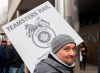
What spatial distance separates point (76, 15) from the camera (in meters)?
6.19

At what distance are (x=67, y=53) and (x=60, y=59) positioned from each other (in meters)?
0.10

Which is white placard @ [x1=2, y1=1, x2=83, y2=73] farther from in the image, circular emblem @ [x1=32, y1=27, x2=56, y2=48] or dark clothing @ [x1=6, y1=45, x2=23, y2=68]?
dark clothing @ [x1=6, y1=45, x2=23, y2=68]

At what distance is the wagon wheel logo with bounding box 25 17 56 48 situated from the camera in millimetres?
4914

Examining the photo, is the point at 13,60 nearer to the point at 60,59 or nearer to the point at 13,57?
the point at 13,57

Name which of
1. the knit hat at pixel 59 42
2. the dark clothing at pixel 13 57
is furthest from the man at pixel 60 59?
the dark clothing at pixel 13 57

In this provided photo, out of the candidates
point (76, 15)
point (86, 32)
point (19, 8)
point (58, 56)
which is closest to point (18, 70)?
point (76, 15)

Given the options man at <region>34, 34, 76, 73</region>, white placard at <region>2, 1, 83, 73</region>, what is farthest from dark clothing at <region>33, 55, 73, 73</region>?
white placard at <region>2, 1, 83, 73</region>

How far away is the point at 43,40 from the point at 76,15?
138cm

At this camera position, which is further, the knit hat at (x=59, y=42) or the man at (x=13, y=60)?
the man at (x=13, y=60)

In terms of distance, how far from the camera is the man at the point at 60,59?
279cm

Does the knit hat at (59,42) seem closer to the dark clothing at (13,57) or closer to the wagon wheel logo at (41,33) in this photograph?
the wagon wheel logo at (41,33)

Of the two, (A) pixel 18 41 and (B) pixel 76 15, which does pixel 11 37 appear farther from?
(B) pixel 76 15

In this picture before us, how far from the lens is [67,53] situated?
2988 mm

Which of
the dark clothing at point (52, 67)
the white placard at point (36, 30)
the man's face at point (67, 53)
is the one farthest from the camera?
the white placard at point (36, 30)
